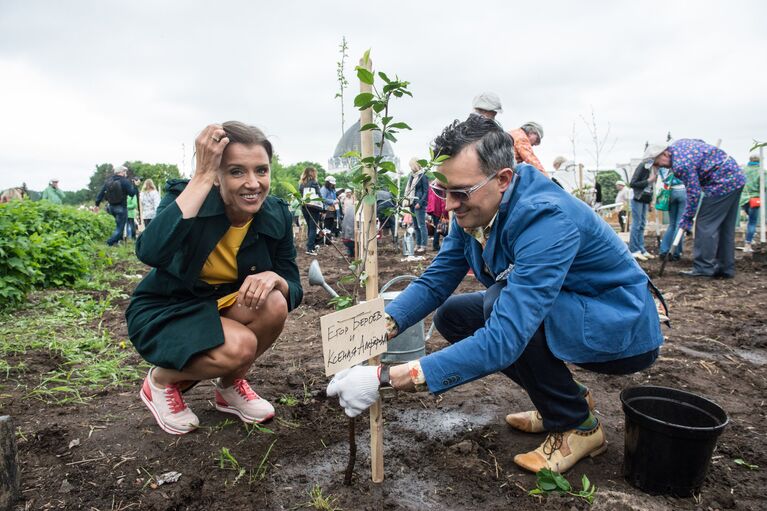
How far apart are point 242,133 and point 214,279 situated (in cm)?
69

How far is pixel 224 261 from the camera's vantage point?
224 centimetres

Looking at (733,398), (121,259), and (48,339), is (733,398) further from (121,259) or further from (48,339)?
(121,259)

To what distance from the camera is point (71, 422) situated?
2.40m

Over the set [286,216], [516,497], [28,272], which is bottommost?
[516,497]

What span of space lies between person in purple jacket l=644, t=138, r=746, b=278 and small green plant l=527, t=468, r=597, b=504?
5026 mm

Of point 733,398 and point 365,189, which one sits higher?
point 365,189

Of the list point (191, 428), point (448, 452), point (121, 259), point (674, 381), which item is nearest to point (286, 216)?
point (191, 428)

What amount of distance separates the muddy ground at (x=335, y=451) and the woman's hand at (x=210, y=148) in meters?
1.22

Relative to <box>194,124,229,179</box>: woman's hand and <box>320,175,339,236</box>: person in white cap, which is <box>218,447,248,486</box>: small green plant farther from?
<box>320,175,339,236</box>: person in white cap

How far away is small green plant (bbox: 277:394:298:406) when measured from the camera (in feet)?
8.65

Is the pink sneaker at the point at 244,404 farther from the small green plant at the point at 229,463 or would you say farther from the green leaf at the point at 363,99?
the green leaf at the point at 363,99

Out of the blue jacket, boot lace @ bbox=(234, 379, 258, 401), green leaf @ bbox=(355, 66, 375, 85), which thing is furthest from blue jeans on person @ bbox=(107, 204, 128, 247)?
green leaf @ bbox=(355, 66, 375, 85)

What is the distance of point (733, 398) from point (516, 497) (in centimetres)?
165

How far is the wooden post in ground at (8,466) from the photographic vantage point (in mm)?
1695
